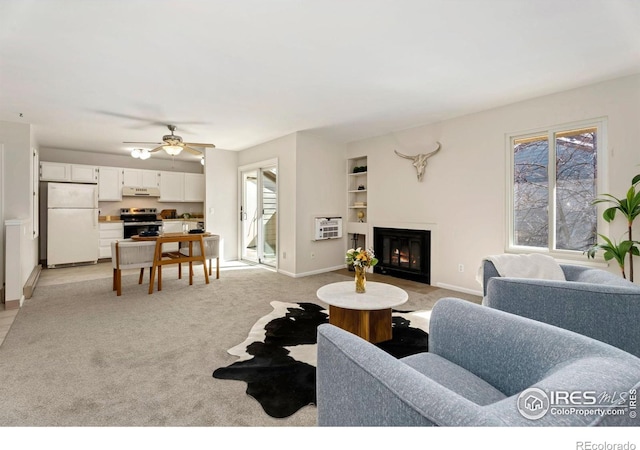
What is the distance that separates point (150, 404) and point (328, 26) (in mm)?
2726

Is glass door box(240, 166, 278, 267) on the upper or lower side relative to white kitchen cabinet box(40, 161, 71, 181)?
lower

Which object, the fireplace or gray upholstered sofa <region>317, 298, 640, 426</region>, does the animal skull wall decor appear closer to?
the fireplace

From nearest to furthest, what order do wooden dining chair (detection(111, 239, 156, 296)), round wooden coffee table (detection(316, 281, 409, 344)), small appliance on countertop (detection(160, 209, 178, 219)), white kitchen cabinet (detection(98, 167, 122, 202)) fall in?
round wooden coffee table (detection(316, 281, 409, 344)) → wooden dining chair (detection(111, 239, 156, 296)) → white kitchen cabinet (detection(98, 167, 122, 202)) → small appliance on countertop (detection(160, 209, 178, 219))

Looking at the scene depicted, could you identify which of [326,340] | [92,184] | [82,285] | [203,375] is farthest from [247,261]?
[326,340]

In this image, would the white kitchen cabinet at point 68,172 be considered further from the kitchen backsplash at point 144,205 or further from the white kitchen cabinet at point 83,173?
the kitchen backsplash at point 144,205

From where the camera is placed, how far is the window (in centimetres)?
332

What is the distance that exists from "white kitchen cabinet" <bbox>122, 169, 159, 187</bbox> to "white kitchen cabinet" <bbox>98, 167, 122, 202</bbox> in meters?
0.11

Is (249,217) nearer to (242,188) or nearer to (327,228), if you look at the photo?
(242,188)

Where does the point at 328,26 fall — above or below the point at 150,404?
above

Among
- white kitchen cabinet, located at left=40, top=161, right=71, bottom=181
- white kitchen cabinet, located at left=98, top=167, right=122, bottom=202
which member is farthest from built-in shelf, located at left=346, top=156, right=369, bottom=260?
white kitchen cabinet, located at left=40, top=161, right=71, bottom=181

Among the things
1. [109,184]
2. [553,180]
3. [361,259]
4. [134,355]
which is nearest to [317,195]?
[361,259]

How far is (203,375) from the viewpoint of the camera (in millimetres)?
2066

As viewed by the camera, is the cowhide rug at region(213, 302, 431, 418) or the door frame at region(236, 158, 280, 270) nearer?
the cowhide rug at region(213, 302, 431, 418)
